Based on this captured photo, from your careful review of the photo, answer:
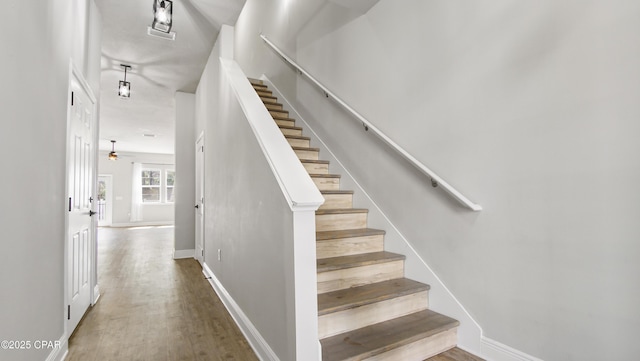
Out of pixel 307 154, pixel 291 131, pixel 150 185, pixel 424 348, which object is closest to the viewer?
pixel 424 348

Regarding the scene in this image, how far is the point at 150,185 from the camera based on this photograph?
41.6 feet

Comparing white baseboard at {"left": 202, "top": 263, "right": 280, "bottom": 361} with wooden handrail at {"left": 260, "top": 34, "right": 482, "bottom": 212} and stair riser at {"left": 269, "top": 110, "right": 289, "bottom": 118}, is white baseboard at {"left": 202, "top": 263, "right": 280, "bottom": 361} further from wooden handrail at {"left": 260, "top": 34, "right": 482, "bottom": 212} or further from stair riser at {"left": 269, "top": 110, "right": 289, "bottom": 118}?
stair riser at {"left": 269, "top": 110, "right": 289, "bottom": 118}

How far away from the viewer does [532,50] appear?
162 centimetres

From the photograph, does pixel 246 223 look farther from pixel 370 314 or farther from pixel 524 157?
pixel 524 157

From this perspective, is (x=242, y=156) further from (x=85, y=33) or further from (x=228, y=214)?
(x=85, y=33)

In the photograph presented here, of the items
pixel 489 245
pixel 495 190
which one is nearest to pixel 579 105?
pixel 495 190

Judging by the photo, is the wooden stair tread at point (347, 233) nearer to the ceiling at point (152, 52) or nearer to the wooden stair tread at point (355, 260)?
the wooden stair tread at point (355, 260)

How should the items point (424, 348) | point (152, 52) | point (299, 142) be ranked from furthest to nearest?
1. point (152, 52)
2. point (299, 142)
3. point (424, 348)

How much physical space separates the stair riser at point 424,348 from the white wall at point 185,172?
4709 millimetres

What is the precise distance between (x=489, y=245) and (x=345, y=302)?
0.91 metres

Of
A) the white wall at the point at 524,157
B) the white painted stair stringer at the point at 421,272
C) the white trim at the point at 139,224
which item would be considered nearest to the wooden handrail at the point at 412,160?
the white wall at the point at 524,157

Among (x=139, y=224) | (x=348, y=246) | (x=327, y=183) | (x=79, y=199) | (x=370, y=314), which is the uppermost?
(x=327, y=183)

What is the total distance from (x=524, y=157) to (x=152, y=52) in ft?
15.1

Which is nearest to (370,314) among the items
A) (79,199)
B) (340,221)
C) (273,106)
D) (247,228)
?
(340,221)
